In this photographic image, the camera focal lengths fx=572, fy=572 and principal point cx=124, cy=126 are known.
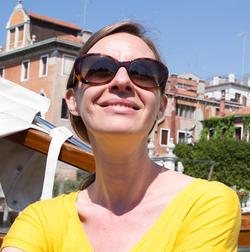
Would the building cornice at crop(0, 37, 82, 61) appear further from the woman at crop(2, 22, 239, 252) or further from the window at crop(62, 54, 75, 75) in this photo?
the woman at crop(2, 22, 239, 252)

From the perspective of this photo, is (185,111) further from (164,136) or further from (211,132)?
(164,136)

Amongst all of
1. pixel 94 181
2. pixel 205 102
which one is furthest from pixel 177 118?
pixel 94 181

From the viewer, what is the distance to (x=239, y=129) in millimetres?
28766

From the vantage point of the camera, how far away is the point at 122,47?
1199 mm

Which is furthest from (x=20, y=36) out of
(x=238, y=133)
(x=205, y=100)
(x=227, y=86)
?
(x=227, y=86)

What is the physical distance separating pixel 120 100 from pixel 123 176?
0.17 metres

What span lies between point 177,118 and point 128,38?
28813 mm

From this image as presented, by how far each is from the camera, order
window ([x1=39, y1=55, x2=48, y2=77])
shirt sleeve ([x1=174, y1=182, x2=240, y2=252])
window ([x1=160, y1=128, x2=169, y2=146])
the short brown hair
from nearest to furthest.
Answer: shirt sleeve ([x1=174, y1=182, x2=240, y2=252])
the short brown hair
window ([x1=39, y1=55, x2=48, y2=77])
window ([x1=160, y1=128, x2=169, y2=146])

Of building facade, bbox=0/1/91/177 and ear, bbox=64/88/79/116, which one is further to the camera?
building facade, bbox=0/1/91/177

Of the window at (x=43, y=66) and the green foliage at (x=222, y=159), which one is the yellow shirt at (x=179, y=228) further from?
the window at (x=43, y=66)

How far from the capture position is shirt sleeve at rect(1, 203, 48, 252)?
3.68ft

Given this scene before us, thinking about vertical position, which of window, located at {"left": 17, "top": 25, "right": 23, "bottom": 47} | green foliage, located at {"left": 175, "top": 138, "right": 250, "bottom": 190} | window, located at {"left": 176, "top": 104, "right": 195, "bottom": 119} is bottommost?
green foliage, located at {"left": 175, "top": 138, "right": 250, "bottom": 190}

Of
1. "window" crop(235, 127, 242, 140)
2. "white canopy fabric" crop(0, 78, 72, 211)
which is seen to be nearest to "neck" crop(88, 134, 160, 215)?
"white canopy fabric" crop(0, 78, 72, 211)

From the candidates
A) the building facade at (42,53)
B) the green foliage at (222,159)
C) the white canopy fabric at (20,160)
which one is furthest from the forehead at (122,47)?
the green foliage at (222,159)
